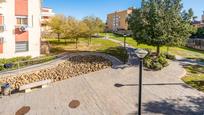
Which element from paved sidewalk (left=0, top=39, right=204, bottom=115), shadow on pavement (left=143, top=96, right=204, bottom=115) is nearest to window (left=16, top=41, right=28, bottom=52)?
paved sidewalk (left=0, top=39, right=204, bottom=115)

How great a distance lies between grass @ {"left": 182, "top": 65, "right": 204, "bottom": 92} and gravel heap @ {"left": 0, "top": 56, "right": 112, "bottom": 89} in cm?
897

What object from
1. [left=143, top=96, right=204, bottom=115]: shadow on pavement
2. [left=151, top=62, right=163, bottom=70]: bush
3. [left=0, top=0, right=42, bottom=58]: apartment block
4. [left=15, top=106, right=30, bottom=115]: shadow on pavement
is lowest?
[left=15, top=106, right=30, bottom=115]: shadow on pavement

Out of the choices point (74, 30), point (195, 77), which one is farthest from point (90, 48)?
point (195, 77)

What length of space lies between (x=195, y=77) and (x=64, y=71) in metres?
13.7

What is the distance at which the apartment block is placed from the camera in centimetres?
2709

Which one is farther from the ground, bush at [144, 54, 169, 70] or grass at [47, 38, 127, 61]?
grass at [47, 38, 127, 61]

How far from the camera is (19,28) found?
2825 cm

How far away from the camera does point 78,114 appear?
14281mm

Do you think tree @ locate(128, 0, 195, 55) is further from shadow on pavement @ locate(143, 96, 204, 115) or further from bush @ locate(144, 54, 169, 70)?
shadow on pavement @ locate(143, 96, 204, 115)

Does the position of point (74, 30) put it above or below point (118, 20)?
below

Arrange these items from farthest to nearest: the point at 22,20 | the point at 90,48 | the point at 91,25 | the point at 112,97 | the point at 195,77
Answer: the point at 91,25 < the point at 90,48 < the point at 22,20 < the point at 195,77 < the point at 112,97

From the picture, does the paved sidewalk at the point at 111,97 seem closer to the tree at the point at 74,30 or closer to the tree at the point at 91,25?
the tree at the point at 74,30

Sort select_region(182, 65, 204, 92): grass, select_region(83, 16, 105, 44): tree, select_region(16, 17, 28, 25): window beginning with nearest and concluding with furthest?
1. select_region(182, 65, 204, 92): grass
2. select_region(16, 17, 28, 25): window
3. select_region(83, 16, 105, 44): tree

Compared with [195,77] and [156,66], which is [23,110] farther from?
[195,77]
